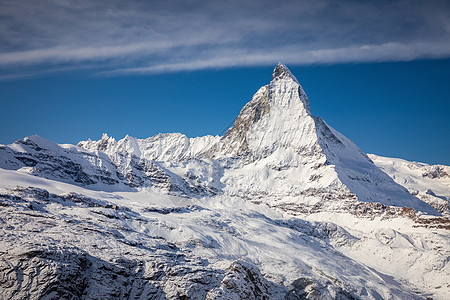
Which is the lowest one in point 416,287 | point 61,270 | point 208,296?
point 416,287

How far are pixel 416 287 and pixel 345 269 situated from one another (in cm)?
3084

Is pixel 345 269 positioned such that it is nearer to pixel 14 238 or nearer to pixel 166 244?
pixel 166 244

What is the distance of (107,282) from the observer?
2029 inches

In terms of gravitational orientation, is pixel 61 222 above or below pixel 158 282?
above

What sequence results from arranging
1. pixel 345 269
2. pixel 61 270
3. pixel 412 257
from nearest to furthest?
1. pixel 61 270
2. pixel 345 269
3. pixel 412 257

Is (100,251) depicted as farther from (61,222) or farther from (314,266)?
(314,266)

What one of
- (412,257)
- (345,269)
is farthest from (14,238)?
(412,257)

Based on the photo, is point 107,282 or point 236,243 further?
point 236,243

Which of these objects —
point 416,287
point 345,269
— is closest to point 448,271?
point 416,287

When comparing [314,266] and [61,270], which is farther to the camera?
[314,266]

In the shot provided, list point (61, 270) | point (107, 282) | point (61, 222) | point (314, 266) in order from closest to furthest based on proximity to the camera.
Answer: point (61, 270), point (107, 282), point (61, 222), point (314, 266)

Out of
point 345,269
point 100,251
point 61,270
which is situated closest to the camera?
point 61,270

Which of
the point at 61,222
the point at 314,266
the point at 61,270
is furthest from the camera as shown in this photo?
the point at 314,266

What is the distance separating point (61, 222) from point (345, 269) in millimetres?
128163
